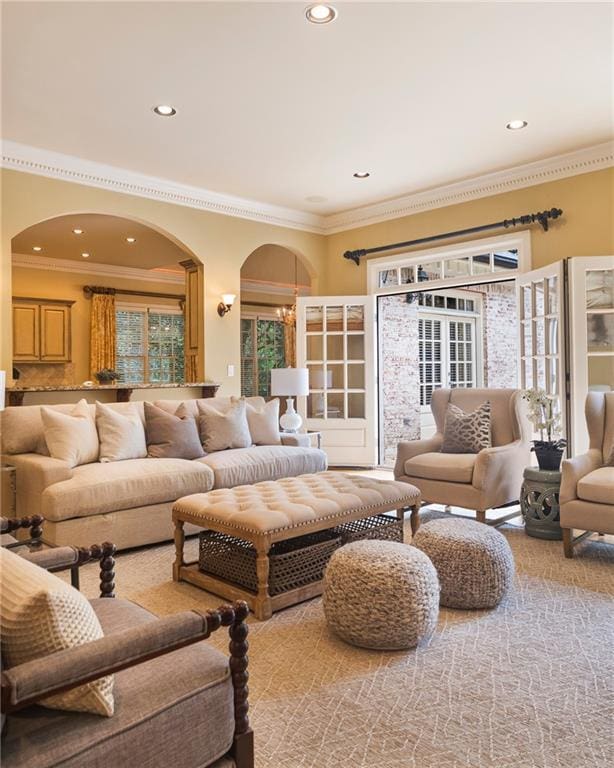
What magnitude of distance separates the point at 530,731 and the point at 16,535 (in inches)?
132

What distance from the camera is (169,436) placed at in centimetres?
438

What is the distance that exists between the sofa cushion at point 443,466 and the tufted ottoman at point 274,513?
768 mm

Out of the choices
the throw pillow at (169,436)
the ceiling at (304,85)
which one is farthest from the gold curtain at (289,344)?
the throw pillow at (169,436)

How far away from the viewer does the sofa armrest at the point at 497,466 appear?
4.08 m

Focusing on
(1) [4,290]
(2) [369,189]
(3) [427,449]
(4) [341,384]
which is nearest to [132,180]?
(1) [4,290]

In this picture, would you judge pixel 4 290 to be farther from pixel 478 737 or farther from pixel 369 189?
pixel 478 737

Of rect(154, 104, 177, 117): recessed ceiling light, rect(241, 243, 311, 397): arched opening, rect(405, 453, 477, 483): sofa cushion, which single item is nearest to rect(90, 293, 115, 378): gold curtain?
rect(241, 243, 311, 397): arched opening

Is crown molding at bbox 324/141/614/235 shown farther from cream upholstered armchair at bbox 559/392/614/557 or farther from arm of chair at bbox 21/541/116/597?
arm of chair at bbox 21/541/116/597

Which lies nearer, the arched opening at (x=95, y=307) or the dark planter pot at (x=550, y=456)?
the dark planter pot at (x=550, y=456)

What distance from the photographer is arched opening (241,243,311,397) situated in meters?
10.1

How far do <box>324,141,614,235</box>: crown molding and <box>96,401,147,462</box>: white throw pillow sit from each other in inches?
154

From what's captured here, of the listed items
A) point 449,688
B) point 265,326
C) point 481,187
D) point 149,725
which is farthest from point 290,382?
point 265,326

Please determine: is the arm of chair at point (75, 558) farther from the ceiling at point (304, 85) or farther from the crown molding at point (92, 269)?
the crown molding at point (92, 269)

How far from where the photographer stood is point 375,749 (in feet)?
5.73
